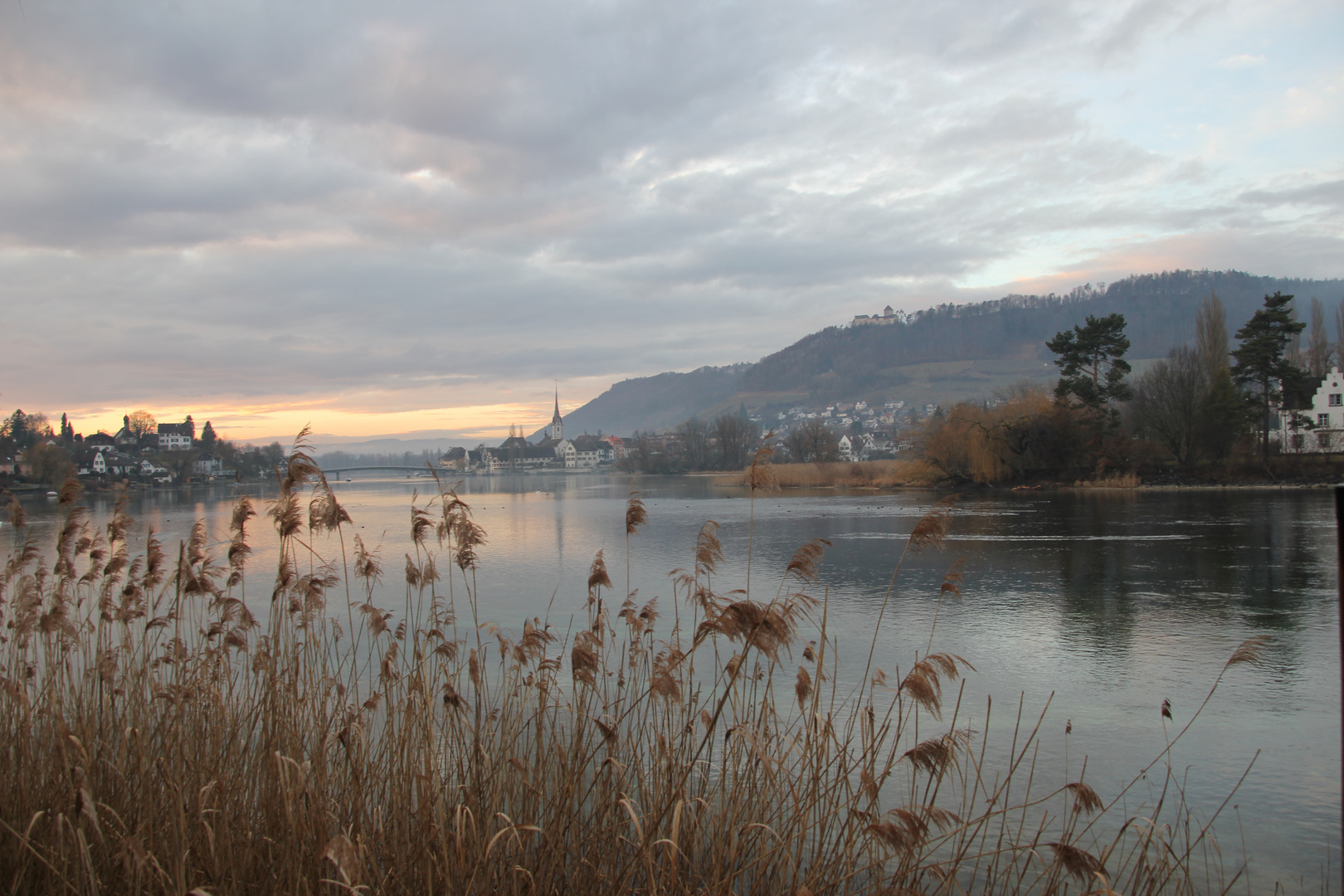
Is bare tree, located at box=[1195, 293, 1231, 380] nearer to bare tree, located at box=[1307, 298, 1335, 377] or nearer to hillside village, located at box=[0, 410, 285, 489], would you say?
bare tree, located at box=[1307, 298, 1335, 377]

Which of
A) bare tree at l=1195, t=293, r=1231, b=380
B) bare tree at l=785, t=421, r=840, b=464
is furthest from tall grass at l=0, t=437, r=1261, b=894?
bare tree at l=785, t=421, r=840, b=464

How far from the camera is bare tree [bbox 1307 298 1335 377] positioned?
29062 mm

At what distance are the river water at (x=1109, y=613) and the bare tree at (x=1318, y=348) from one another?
17.3 ft

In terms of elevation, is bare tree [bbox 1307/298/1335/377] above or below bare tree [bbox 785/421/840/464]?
above

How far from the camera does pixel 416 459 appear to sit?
Result: 150500mm

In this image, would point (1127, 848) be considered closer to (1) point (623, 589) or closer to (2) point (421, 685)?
(2) point (421, 685)

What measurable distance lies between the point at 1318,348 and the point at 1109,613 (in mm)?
34742

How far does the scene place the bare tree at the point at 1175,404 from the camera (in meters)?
41.4

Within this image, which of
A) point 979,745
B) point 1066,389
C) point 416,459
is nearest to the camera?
point 979,745

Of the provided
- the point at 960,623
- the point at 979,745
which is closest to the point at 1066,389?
the point at 960,623

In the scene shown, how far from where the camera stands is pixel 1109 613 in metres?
12.5

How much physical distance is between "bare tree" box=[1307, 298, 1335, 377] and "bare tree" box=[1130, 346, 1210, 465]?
496 cm

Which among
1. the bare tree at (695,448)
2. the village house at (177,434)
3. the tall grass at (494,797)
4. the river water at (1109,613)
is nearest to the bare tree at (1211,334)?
the river water at (1109,613)

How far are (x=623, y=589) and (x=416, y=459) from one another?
144 m
